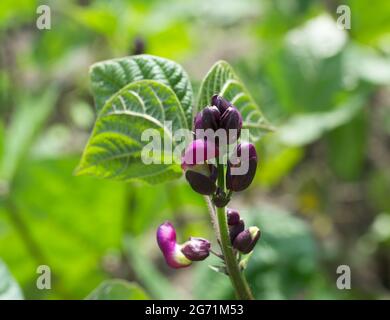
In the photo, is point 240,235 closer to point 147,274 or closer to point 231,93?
point 231,93

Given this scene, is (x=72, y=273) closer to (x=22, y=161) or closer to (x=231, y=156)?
(x=22, y=161)

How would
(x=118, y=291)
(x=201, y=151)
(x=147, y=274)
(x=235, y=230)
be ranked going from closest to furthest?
(x=201, y=151)
(x=235, y=230)
(x=118, y=291)
(x=147, y=274)

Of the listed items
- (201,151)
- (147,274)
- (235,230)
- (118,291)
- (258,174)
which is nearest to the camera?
(201,151)

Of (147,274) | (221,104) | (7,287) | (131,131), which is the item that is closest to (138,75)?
(131,131)

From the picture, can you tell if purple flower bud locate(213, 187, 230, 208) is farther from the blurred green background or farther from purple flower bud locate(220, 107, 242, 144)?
the blurred green background

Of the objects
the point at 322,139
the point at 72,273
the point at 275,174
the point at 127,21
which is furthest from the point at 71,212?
the point at 322,139

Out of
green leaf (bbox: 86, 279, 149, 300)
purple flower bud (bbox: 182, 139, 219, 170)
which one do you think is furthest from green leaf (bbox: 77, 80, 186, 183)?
green leaf (bbox: 86, 279, 149, 300)

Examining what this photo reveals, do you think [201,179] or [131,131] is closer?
[201,179]
